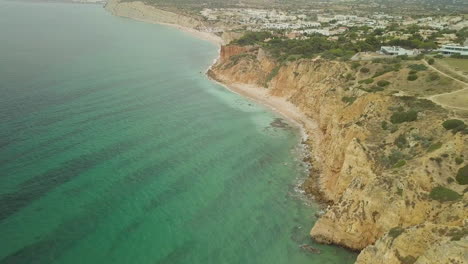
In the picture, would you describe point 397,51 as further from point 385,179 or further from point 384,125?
point 385,179

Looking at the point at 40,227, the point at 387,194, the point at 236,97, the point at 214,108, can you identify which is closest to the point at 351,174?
the point at 387,194

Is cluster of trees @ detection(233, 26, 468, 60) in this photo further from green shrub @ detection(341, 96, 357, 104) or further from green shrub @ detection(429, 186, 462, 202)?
green shrub @ detection(429, 186, 462, 202)

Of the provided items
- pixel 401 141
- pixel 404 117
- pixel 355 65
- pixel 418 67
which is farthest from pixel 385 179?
pixel 355 65

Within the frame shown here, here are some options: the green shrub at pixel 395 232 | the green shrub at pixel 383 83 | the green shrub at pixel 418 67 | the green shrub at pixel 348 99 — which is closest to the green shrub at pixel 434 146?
the green shrub at pixel 395 232

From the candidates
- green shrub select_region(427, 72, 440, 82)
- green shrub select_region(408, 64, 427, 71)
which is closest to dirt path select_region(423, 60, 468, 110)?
green shrub select_region(427, 72, 440, 82)

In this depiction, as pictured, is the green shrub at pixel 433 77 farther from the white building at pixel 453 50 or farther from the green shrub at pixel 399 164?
the green shrub at pixel 399 164
